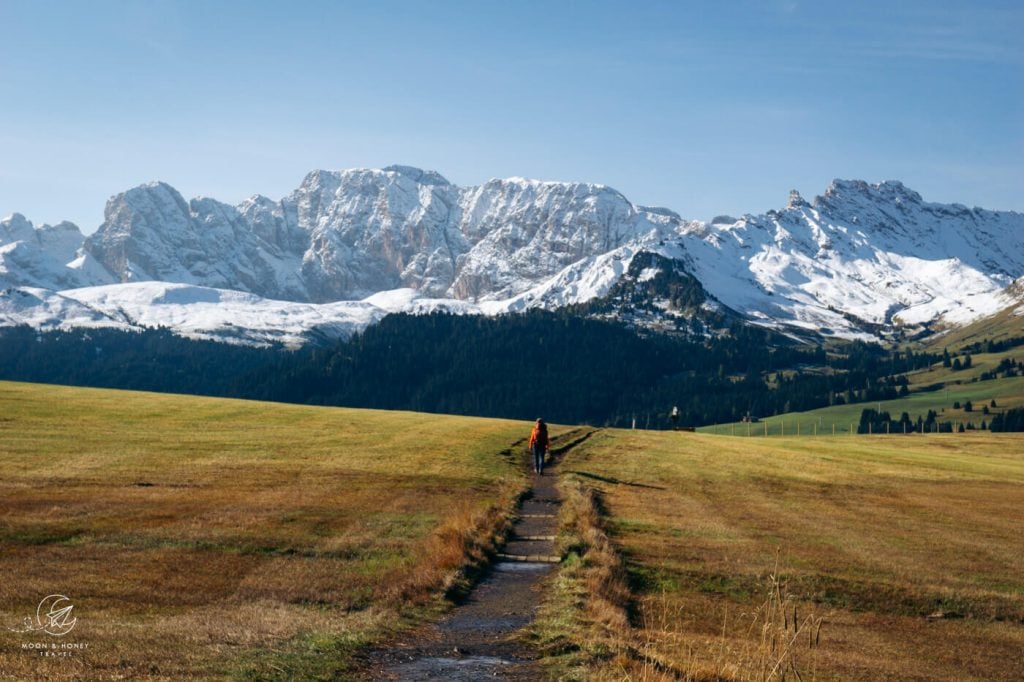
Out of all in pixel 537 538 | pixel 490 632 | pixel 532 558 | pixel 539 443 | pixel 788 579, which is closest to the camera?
pixel 490 632

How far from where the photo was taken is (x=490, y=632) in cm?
2261

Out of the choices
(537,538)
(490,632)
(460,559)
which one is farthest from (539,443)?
(490,632)

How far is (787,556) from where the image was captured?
35.0 meters

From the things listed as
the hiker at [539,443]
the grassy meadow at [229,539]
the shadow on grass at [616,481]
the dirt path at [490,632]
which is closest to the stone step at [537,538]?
the dirt path at [490,632]

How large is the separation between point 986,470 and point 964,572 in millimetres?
49390

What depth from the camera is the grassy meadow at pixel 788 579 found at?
21328 millimetres

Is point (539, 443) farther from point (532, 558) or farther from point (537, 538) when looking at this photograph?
point (532, 558)

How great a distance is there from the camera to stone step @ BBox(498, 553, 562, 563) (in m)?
31.9

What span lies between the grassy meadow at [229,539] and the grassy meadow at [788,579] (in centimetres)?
463

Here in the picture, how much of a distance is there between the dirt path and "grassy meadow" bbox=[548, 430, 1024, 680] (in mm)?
818

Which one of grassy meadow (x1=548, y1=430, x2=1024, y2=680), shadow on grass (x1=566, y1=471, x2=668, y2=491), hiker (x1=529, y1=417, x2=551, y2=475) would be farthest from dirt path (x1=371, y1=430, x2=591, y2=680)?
hiker (x1=529, y1=417, x2=551, y2=475)

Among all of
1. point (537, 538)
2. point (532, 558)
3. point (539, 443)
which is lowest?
point (532, 558)

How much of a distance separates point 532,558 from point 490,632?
9756mm

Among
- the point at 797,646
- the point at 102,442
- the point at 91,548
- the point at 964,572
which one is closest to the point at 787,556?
the point at 964,572
